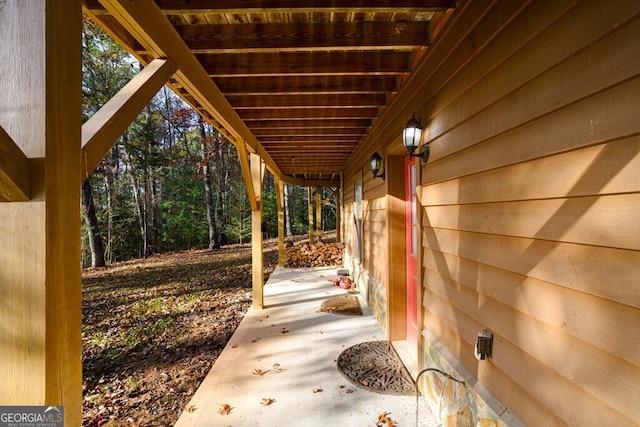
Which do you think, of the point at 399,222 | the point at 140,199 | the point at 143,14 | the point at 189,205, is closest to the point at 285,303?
the point at 399,222

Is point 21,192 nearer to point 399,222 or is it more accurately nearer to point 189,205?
point 399,222

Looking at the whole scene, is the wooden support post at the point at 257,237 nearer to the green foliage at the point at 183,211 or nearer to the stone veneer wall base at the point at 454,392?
the stone veneer wall base at the point at 454,392

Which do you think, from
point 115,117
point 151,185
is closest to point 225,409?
point 115,117

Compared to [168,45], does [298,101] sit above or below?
above

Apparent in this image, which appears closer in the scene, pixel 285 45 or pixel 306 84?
pixel 285 45

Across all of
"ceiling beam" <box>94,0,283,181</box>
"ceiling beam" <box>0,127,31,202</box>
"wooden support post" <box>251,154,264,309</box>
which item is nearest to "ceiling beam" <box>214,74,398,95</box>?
"ceiling beam" <box>94,0,283,181</box>

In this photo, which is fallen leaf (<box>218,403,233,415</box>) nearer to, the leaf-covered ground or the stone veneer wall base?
the leaf-covered ground

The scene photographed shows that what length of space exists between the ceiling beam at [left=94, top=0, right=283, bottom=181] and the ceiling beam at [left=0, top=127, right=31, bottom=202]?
1.01 meters

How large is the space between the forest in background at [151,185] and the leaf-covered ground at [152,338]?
488 centimetres

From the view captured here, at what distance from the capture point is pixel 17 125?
2.85 feet

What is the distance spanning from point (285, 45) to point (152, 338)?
3834mm

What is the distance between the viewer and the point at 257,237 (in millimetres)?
4918

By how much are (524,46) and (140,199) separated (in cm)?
1491

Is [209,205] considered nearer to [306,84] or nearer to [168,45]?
[306,84]
